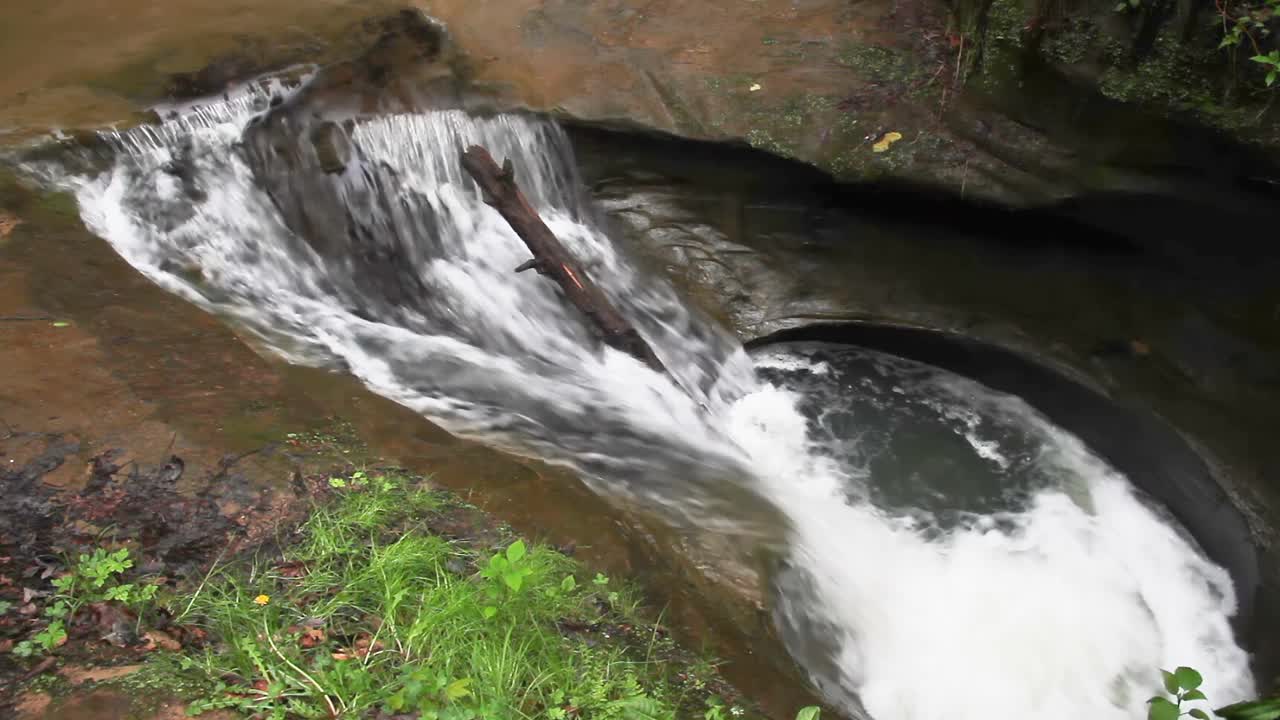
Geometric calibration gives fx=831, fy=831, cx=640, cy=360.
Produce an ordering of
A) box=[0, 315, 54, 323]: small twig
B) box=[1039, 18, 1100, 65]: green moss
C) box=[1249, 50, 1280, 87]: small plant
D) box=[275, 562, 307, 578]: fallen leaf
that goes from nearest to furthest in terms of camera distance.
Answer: box=[275, 562, 307, 578]: fallen leaf < box=[0, 315, 54, 323]: small twig < box=[1249, 50, 1280, 87]: small plant < box=[1039, 18, 1100, 65]: green moss

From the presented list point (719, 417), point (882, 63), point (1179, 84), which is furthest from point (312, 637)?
point (882, 63)

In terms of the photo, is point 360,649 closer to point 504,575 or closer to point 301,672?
point 301,672

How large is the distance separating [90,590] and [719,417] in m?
3.65

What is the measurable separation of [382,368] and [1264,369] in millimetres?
4897

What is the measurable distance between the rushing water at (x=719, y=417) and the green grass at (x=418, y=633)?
0.87 metres

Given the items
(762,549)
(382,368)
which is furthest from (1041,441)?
(382,368)

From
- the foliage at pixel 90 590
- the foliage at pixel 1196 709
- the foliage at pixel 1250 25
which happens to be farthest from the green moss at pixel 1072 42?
the foliage at pixel 90 590

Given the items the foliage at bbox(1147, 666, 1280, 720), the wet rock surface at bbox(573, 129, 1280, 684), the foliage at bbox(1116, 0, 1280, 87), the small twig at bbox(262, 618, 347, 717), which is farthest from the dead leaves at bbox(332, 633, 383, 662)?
the foliage at bbox(1116, 0, 1280, 87)

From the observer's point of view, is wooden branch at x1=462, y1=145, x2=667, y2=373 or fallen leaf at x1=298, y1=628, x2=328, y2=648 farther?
wooden branch at x1=462, y1=145, x2=667, y2=373

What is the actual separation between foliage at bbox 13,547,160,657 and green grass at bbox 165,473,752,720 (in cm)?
15

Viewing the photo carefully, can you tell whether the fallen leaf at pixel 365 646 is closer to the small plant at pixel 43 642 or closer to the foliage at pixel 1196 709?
the small plant at pixel 43 642

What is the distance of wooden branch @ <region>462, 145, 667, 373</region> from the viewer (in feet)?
15.6

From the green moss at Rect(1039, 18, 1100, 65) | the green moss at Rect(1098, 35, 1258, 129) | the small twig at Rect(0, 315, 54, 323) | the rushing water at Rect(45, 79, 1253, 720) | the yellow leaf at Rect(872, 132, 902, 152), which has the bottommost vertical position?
the rushing water at Rect(45, 79, 1253, 720)

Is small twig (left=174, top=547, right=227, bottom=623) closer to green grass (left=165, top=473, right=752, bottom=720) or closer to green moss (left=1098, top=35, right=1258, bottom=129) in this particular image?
green grass (left=165, top=473, right=752, bottom=720)
